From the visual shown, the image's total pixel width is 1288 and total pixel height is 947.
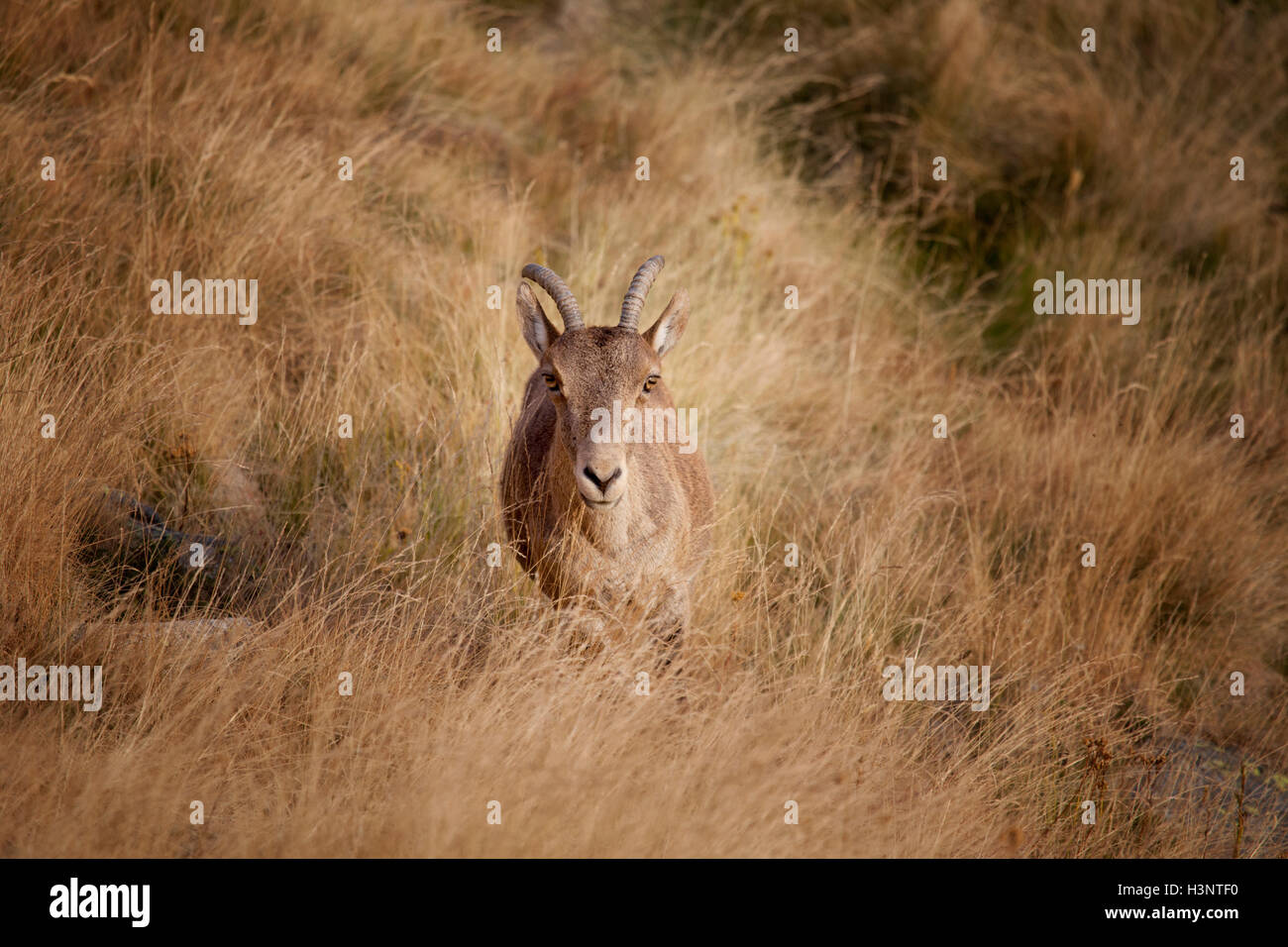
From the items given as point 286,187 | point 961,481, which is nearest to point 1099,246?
point 961,481

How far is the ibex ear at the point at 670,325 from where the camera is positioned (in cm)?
571

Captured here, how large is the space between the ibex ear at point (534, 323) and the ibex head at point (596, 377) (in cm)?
14

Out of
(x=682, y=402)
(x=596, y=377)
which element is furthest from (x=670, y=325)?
(x=682, y=402)

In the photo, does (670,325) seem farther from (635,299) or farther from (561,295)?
(561,295)

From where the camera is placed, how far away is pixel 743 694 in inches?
200

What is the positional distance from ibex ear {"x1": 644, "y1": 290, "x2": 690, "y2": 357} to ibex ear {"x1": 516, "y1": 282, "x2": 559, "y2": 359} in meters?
0.50

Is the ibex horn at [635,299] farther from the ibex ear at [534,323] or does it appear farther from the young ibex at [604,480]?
the ibex ear at [534,323]

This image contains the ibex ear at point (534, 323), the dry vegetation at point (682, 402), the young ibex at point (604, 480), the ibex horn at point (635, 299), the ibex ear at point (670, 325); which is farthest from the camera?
the ibex ear at point (534, 323)

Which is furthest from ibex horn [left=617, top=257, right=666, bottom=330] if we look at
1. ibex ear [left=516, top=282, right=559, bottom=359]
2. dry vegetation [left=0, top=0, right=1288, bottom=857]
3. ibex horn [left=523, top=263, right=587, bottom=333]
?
dry vegetation [left=0, top=0, right=1288, bottom=857]

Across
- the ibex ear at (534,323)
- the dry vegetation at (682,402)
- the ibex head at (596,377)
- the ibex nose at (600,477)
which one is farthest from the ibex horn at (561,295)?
the dry vegetation at (682,402)

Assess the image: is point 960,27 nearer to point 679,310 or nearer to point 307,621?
point 679,310

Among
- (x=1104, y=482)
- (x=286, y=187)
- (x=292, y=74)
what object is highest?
(x=292, y=74)

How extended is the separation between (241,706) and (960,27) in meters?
9.88

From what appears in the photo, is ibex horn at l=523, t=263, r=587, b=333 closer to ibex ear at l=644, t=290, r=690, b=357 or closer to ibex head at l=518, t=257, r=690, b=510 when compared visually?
ibex head at l=518, t=257, r=690, b=510
